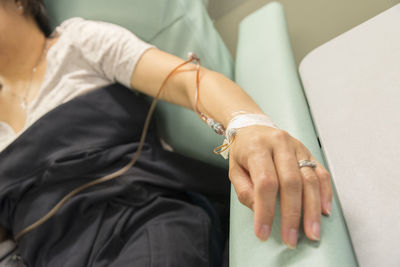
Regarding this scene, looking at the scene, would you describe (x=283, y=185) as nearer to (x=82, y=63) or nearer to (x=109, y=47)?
(x=109, y=47)

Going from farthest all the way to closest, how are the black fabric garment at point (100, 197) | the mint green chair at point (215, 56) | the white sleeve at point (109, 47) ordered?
1. the white sleeve at point (109, 47)
2. the black fabric garment at point (100, 197)
3. the mint green chair at point (215, 56)

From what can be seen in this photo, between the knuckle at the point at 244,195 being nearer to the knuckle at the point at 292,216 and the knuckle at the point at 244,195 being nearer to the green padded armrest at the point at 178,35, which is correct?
the knuckle at the point at 292,216

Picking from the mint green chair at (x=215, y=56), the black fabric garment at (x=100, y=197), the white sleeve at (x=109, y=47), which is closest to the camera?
the mint green chair at (x=215, y=56)

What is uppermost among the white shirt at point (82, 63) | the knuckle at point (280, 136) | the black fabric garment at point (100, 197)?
the white shirt at point (82, 63)

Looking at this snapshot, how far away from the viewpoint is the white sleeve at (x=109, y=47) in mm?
743

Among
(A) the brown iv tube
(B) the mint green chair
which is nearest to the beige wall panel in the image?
(B) the mint green chair

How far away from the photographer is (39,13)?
892 millimetres

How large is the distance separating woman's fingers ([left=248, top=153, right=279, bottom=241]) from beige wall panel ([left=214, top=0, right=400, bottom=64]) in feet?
2.27

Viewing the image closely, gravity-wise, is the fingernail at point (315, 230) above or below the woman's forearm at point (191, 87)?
below

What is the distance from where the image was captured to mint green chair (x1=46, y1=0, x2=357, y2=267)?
533 mm

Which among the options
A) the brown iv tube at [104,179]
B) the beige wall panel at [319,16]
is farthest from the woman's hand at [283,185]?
the beige wall panel at [319,16]

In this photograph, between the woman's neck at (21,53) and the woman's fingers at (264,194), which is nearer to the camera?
the woman's fingers at (264,194)

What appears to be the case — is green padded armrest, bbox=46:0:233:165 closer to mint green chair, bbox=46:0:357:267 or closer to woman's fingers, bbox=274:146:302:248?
mint green chair, bbox=46:0:357:267

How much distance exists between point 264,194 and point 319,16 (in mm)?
769
